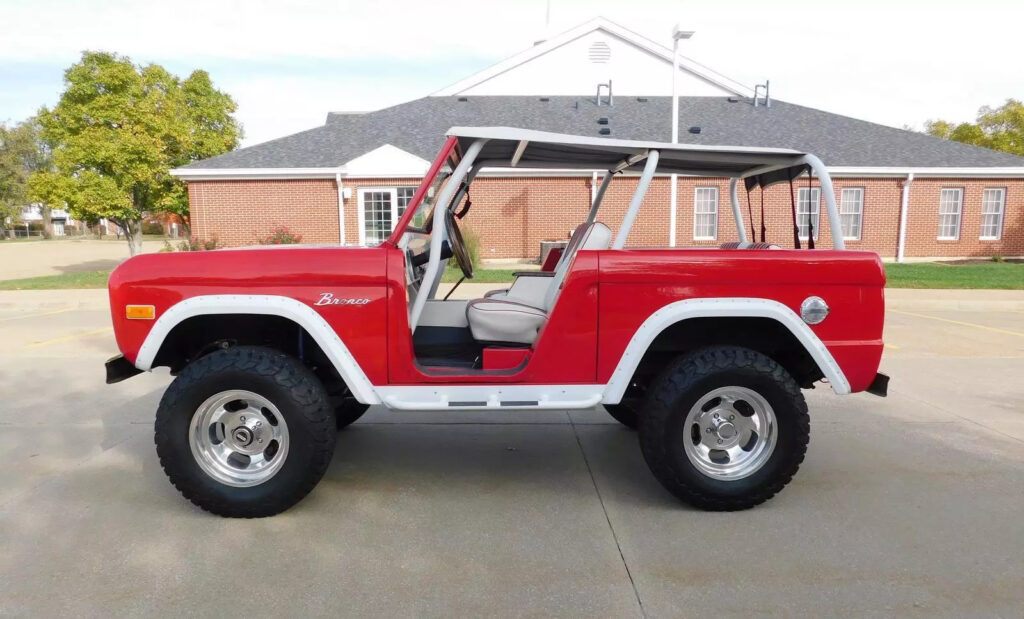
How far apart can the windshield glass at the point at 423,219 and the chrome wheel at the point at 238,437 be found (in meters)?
1.18

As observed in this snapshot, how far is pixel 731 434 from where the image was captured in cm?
345

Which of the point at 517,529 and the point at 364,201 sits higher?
the point at 364,201

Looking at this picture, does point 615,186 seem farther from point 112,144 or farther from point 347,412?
point 347,412

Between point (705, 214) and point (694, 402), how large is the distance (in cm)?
1810

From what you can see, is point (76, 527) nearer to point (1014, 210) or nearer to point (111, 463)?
point (111, 463)

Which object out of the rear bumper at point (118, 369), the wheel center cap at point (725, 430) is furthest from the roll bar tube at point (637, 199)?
the rear bumper at point (118, 369)

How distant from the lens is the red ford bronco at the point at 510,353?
3.23 meters

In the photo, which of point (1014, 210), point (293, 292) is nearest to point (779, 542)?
point (293, 292)

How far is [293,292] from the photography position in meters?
3.23

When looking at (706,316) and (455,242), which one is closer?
(706,316)

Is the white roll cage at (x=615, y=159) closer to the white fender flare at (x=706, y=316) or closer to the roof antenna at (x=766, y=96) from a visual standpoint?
the white fender flare at (x=706, y=316)

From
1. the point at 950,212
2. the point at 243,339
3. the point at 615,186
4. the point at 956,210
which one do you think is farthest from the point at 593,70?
the point at 243,339

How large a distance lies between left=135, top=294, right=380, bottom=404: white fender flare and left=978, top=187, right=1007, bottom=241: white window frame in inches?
977

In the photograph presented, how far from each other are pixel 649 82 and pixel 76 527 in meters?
25.8
